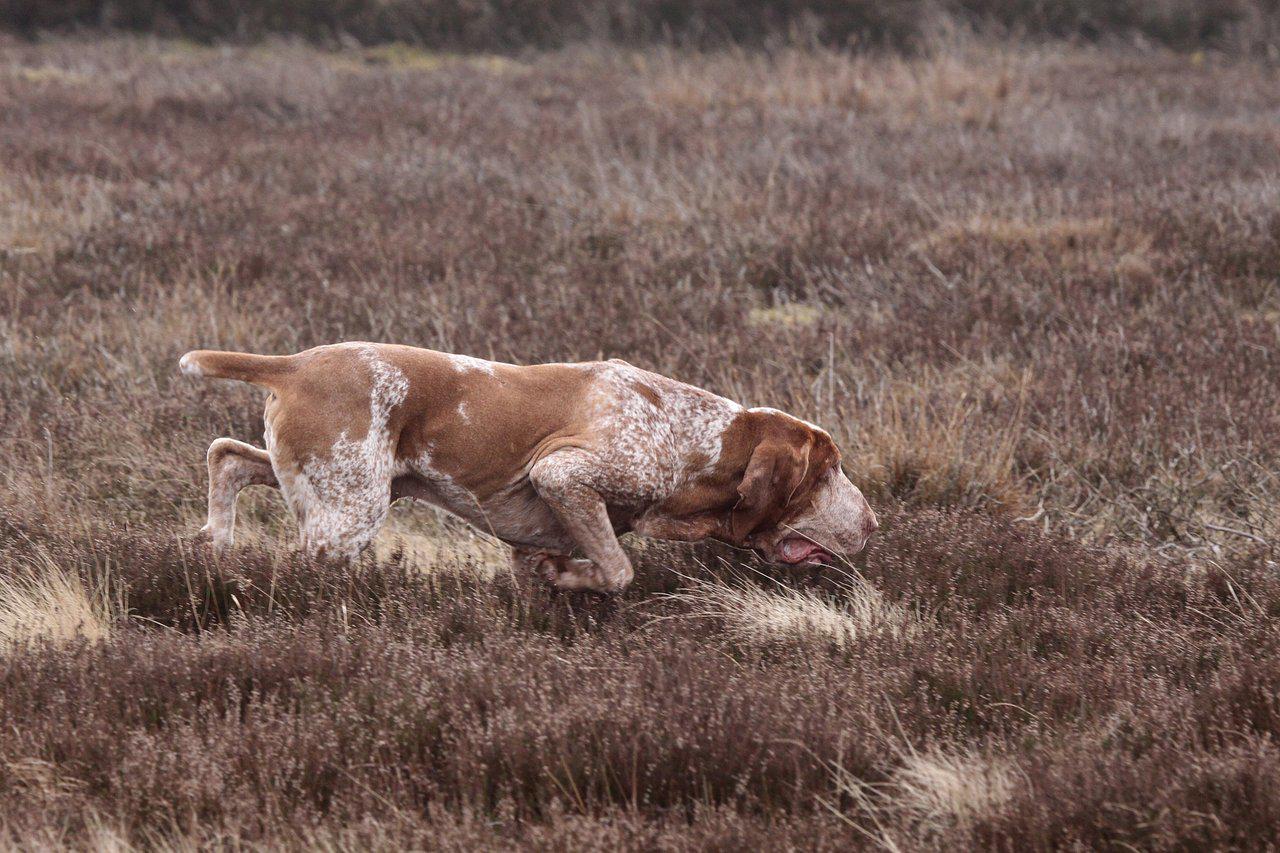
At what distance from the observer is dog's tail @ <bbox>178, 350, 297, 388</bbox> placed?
12.1 feet

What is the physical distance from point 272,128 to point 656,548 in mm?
8353

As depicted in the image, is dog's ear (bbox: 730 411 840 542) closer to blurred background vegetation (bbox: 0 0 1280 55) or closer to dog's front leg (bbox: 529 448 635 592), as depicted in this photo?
dog's front leg (bbox: 529 448 635 592)

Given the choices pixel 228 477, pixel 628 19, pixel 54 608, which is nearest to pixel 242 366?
pixel 228 477

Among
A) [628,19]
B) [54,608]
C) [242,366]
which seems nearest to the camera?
[54,608]

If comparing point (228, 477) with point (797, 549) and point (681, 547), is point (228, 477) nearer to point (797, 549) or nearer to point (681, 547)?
point (681, 547)

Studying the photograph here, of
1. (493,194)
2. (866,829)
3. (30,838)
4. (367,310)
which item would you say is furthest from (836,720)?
(493,194)

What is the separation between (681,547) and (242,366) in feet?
5.18

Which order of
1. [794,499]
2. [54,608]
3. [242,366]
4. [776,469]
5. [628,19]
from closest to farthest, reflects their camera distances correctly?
1. [54,608]
2. [242,366]
3. [776,469]
4. [794,499]
5. [628,19]

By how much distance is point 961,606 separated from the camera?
396 centimetres

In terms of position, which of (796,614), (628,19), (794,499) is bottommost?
(796,614)

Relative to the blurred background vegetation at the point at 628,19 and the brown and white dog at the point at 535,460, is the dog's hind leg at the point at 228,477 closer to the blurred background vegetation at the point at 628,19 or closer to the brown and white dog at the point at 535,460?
the brown and white dog at the point at 535,460

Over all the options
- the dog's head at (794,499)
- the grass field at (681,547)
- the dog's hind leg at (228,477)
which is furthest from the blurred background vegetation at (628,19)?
the dog's hind leg at (228,477)

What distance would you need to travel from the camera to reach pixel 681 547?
438 centimetres

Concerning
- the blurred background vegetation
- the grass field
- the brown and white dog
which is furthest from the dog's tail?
the blurred background vegetation
